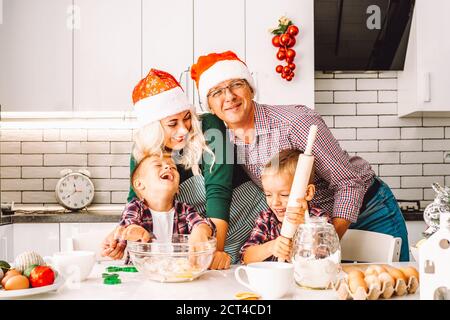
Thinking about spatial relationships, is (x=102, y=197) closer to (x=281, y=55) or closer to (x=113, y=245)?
(x=281, y=55)

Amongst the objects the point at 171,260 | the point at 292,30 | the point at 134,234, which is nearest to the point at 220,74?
the point at 134,234

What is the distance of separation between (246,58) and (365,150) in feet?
2.63

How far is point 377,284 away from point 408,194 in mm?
1999

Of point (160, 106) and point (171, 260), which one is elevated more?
point (160, 106)

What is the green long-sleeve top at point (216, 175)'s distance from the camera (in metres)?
1.62

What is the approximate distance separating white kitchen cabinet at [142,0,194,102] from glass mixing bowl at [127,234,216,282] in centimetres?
154

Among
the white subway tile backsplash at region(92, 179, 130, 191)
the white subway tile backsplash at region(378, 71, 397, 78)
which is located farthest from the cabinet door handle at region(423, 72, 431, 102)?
the white subway tile backsplash at region(92, 179, 130, 191)

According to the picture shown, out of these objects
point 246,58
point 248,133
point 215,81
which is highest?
point 246,58

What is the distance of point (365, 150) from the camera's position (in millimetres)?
2848

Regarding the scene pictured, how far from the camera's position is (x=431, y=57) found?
2.58 metres

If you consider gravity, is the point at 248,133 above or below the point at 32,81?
below

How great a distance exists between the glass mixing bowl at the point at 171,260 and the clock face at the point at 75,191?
163 cm
